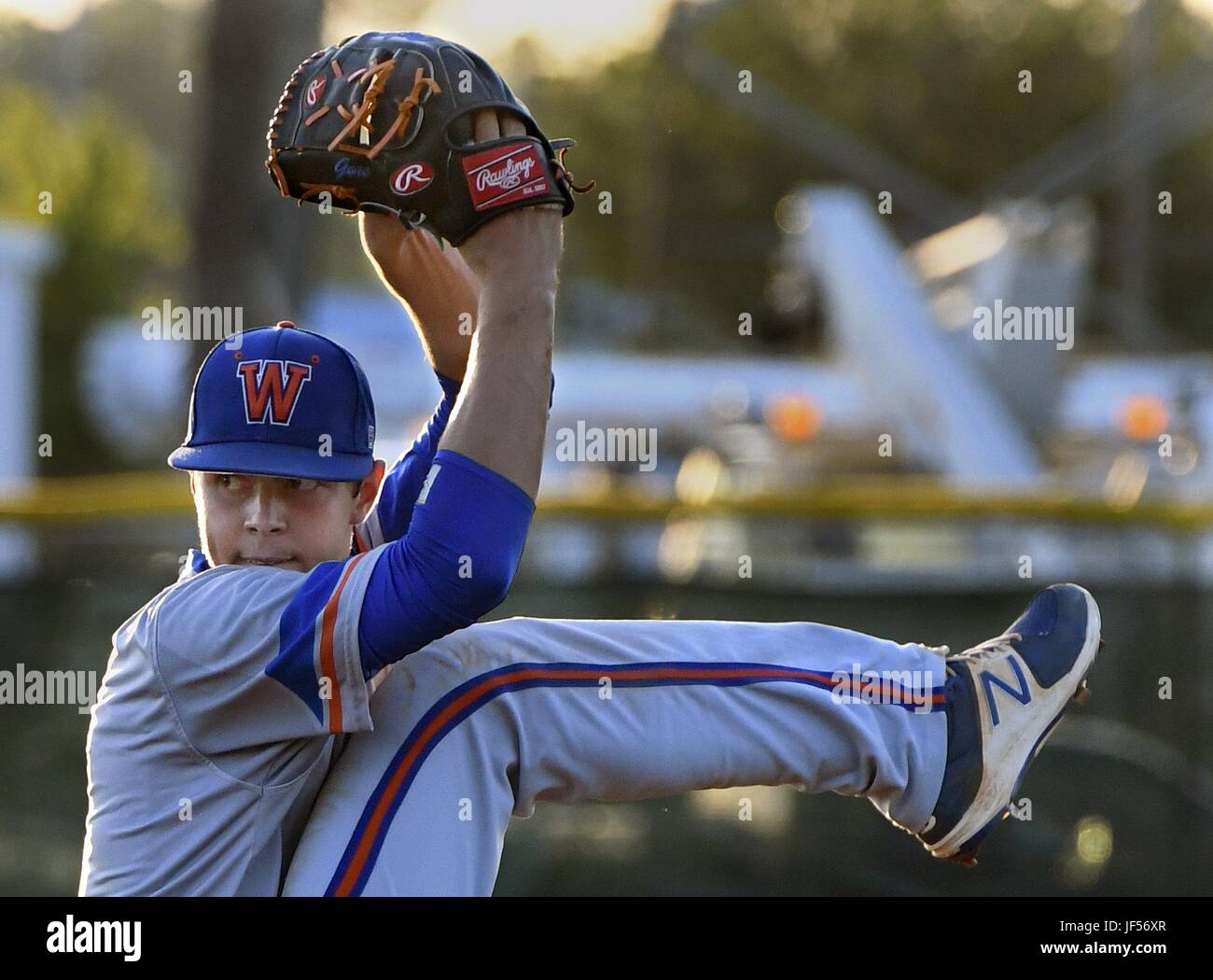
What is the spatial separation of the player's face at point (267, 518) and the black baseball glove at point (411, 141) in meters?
0.26

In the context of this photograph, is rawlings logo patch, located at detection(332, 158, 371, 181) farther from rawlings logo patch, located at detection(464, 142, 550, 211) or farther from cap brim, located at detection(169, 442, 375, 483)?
cap brim, located at detection(169, 442, 375, 483)

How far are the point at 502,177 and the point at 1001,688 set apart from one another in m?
0.71

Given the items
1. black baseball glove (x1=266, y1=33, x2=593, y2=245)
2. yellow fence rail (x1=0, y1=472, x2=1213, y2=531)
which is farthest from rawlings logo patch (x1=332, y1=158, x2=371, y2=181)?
yellow fence rail (x1=0, y1=472, x2=1213, y2=531)

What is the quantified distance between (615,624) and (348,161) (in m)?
0.52

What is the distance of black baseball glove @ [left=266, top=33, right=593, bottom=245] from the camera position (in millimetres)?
1438

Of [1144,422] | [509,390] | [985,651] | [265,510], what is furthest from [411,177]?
[1144,422]

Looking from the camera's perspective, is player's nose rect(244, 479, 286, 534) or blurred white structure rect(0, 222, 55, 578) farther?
blurred white structure rect(0, 222, 55, 578)

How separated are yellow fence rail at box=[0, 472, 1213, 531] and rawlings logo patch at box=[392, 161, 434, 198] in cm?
240

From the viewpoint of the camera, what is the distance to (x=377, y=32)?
1.52 m

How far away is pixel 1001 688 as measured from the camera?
65.1 inches

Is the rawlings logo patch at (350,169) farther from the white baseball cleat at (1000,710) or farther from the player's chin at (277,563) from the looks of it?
the white baseball cleat at (1000,710)

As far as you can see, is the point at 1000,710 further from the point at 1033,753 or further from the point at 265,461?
→ the point at 265,461

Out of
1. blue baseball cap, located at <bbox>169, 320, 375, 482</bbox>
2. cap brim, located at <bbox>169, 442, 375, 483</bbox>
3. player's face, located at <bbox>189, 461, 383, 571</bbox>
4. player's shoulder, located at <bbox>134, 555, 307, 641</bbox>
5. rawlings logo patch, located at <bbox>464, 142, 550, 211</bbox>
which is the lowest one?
player's shoulder, located at <bbox>134, 555, 307, 641</bbox>

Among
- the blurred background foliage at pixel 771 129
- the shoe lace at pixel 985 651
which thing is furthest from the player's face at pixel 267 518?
the blurred background foliage at pixel 771 129
